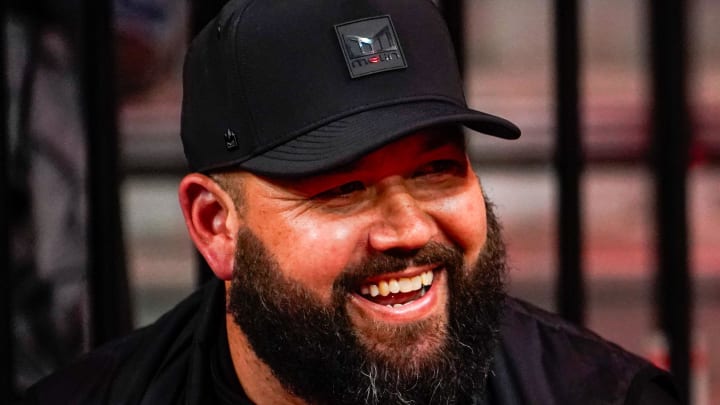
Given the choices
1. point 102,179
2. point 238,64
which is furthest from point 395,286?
point 102,179

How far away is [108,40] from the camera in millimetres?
2688

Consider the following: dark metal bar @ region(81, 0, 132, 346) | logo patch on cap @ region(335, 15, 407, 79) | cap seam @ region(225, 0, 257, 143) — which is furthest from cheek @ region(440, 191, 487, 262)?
dark metal bar @ region(81, 0, 132, 346)

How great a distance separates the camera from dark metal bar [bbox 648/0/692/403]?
2674 millimetres

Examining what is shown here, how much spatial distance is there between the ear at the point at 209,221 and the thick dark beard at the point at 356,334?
45 mm

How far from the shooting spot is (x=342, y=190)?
1951 mm

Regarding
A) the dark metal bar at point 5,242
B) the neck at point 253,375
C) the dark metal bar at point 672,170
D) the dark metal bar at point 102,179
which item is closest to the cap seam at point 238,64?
the neck at point 253,375

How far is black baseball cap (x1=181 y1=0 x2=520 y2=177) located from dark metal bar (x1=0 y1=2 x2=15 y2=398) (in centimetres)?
93

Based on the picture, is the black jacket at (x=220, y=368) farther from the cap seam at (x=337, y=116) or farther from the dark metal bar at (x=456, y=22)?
the dark metal bar at (x=456, y=22)

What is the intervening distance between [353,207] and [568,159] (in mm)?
952

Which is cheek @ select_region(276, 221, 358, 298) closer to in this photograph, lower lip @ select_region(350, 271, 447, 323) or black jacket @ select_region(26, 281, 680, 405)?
lower lip @ select_region(350, 271, 447, 323)

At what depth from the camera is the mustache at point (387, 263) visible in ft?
6.25

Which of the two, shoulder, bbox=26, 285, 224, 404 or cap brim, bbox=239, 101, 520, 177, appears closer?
cap brim, bbox=239, 101, 520, 177

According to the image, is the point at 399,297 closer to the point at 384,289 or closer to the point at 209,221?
the point at 384,289

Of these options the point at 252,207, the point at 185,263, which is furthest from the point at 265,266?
the point at 185,263
